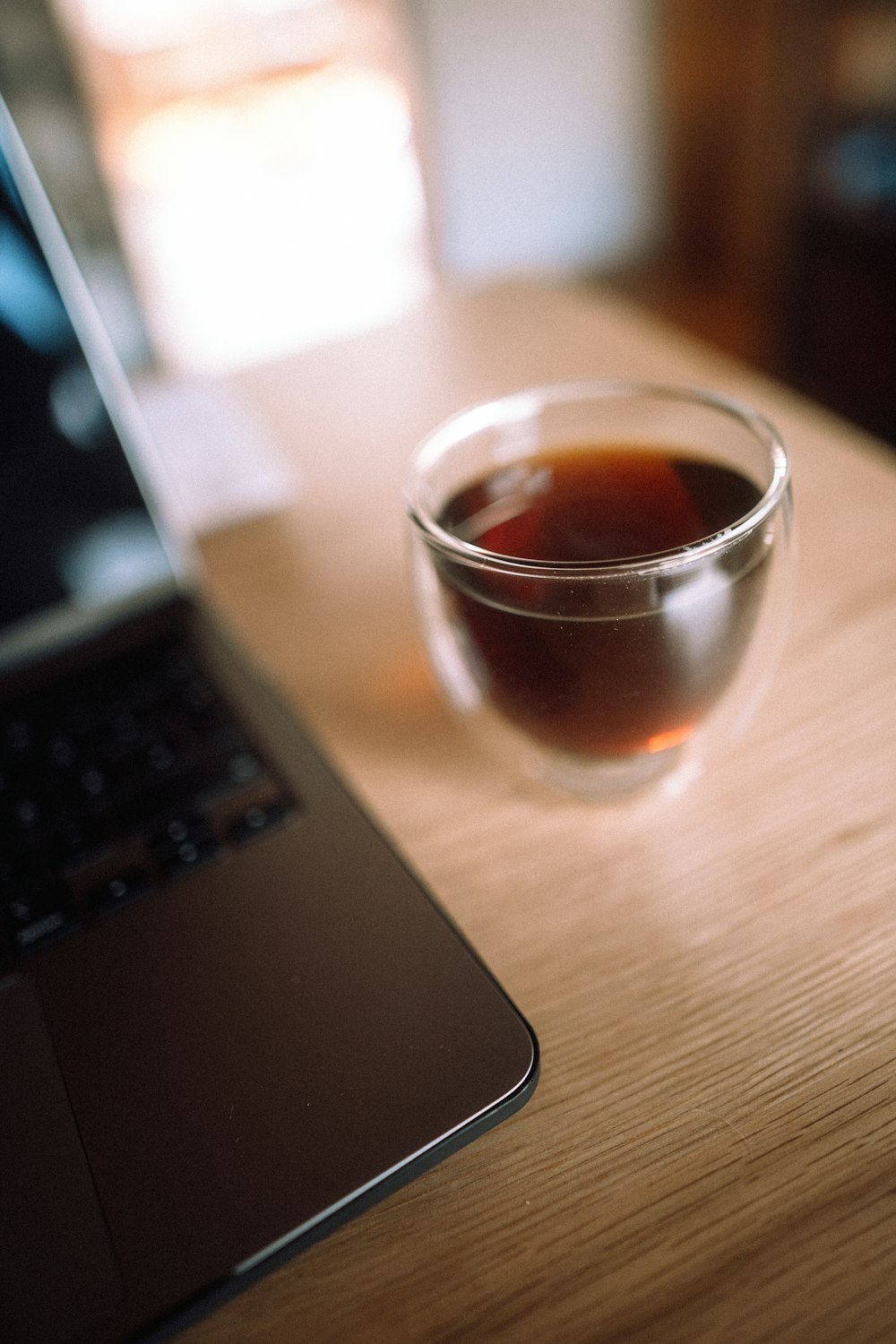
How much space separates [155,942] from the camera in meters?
0.28

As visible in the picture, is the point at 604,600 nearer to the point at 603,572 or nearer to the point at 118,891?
the point at 603,572

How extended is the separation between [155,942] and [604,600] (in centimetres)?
17

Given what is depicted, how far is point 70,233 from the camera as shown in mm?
1731

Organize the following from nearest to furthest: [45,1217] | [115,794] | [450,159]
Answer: [45,1217] < [115,794] < [450,159]

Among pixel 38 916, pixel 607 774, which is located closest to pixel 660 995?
pixel 607 774

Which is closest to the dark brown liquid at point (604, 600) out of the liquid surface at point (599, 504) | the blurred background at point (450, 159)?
the liquid surface at point (599, 504)

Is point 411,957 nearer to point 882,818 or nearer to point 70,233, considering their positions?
point 882,818

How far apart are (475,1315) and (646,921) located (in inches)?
4.7

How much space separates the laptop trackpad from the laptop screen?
Result: 200 millimetres

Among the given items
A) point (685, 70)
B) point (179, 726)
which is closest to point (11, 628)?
point (179, 726)

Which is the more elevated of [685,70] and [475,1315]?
[475,1315]

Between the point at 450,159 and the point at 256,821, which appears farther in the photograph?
the point at 450,159

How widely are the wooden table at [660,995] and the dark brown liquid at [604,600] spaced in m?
0.05

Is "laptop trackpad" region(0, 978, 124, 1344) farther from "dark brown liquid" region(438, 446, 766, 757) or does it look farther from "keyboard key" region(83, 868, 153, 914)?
"dark brown liquid" region(438, 446, 766, 757)
